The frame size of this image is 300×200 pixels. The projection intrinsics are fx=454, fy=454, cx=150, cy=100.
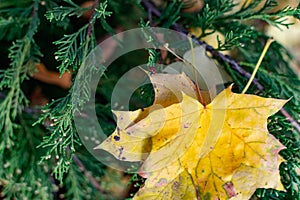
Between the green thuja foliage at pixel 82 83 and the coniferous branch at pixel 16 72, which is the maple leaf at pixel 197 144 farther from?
the coniferous branch at pixel 16 72

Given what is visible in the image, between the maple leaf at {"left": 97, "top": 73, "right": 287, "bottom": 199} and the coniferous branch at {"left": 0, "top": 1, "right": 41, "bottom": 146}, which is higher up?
the coniferous branch at {"left": 0, "top": 1, "right": 41, "bottom": 146}

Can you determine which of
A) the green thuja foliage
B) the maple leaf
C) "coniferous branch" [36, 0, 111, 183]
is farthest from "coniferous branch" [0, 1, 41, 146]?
the maple leaf

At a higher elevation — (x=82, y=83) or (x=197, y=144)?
(x=82, y=83)

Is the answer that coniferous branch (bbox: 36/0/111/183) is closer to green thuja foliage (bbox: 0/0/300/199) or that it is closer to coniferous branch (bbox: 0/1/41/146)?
green thuja foliage (bbox: 0/0/300/199)

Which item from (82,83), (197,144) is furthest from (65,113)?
(197,144)

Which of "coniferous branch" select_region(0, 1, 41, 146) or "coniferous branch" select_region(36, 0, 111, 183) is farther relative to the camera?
"coniferous branch" select_region(0, 1, 41, 146)

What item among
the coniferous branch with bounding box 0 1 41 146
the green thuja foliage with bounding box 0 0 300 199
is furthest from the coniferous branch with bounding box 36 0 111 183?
the coniferous branch with bounding box 0 1 41 146

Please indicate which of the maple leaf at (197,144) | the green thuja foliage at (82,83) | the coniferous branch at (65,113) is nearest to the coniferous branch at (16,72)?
the green thuja foliage at (82,83)

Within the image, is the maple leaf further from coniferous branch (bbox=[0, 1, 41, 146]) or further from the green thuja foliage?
coniferous branch (bbox=[0, 1, 41, 146])

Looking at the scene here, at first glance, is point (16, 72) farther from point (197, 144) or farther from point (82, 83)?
point (197, 144)
